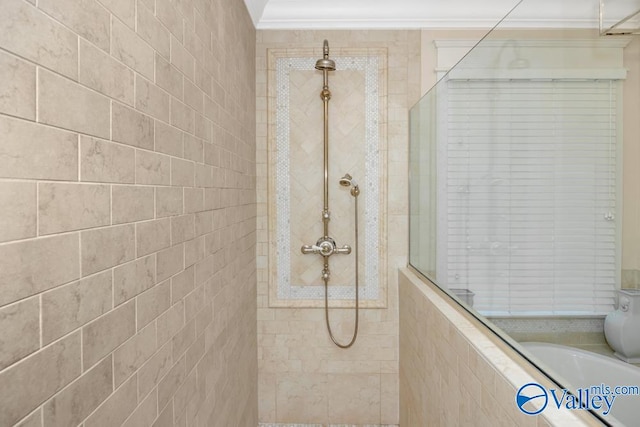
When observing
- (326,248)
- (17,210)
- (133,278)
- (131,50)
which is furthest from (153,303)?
(326,248)

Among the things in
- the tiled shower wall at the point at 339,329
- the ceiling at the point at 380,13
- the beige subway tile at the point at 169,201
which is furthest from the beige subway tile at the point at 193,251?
the ceiling at the point at 380,13

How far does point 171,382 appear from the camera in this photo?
3.41 ft

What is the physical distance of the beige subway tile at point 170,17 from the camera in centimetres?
96

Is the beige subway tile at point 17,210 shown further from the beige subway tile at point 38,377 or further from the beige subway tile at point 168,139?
the beige subway tile at point 168,139

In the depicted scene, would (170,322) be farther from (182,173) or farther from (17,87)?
(17,87)

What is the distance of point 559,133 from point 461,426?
961 mm

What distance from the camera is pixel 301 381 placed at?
241 cm

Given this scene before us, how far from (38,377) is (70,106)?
414 mm

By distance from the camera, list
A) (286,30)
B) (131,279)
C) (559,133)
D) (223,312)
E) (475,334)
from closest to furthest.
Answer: (131,279) → (559,133) → (475,334) → (223,312) → (286,30)

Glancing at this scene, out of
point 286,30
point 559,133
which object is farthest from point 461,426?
point 286,30

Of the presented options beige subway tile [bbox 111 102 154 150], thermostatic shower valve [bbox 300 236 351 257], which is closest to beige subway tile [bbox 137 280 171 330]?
beige subway tile [bbox 111 102 154 150]

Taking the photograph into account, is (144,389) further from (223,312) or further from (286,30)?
(286,30)

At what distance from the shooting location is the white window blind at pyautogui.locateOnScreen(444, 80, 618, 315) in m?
0.80

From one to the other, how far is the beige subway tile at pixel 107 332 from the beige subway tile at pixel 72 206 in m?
0.18
